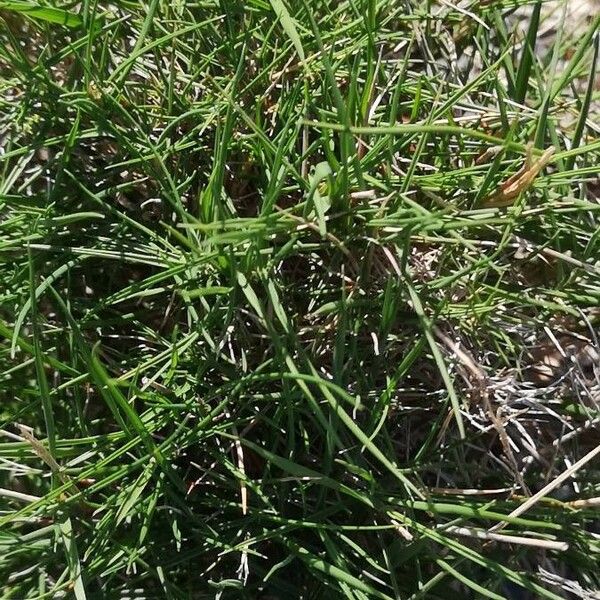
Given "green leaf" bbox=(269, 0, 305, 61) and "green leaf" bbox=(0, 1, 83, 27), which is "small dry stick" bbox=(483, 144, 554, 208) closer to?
"green leaf" bbox=(269, 0, 305, 61)

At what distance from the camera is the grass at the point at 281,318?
68cm

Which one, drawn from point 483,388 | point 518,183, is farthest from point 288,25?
point 483,388

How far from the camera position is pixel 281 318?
646 mm

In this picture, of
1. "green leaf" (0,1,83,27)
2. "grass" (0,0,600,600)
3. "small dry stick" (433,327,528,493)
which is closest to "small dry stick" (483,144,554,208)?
"grass" (0,0,600,600)

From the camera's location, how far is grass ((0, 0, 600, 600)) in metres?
0.68

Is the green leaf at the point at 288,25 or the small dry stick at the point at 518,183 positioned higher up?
the green leaf at the point at 288,25

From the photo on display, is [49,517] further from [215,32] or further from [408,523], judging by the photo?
[215,32]

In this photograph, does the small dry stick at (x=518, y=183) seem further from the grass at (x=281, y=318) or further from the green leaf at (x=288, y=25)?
the green leaf at (x=288, y=25)

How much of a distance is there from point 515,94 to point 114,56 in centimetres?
38

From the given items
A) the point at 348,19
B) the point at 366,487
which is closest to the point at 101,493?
the point at 366,487

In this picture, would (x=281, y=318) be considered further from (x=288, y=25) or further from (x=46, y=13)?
(x=46, y=13)

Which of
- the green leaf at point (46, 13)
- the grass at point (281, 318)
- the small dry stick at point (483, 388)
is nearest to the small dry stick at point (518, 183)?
the grass at point (281, 318)

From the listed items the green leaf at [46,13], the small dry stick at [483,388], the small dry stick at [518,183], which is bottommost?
the small dry stick at [483,388]

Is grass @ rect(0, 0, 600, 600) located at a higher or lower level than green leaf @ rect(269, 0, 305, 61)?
lower
